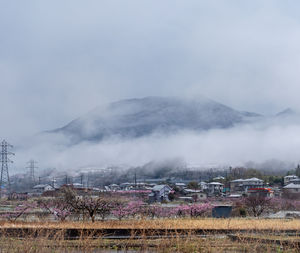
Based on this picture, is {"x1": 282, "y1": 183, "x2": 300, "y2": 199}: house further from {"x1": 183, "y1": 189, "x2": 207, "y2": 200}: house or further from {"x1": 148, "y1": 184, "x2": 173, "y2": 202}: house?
{"x1": 148, "y1": 184, "x2": 173, "y2": 202}: house

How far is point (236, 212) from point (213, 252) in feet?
105

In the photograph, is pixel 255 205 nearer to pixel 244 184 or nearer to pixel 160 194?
pixel 160 194

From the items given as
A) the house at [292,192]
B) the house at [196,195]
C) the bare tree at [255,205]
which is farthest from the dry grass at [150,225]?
the house at [292,192]

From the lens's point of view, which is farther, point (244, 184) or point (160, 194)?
point (244, 184)

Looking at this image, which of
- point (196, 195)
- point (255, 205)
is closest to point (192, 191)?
point (196, 195)

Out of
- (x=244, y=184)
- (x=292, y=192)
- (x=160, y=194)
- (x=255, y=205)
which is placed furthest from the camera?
(x=244, y=184)

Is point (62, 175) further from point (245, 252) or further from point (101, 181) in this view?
point (245, 252)

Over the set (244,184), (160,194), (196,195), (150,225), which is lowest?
(196,195)

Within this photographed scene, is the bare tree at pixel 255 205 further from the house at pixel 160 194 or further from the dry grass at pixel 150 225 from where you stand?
the house at pixel 160 194

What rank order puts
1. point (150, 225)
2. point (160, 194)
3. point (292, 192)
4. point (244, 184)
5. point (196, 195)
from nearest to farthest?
point (150, 225) → point (196, 195) → point (160, 194) → point (292, 192) → point (244, 184)

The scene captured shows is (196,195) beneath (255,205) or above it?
beneath

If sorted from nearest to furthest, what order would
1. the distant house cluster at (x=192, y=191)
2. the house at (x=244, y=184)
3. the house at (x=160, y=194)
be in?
the distant house cluster at (x=192, y=191)
the house at (x=160, y=194)
the house at (x=244, y=184)

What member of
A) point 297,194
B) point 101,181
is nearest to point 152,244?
point 297,194

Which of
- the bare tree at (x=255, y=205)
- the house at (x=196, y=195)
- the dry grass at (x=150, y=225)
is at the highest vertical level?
the dry grass at (x=150, y=225)
